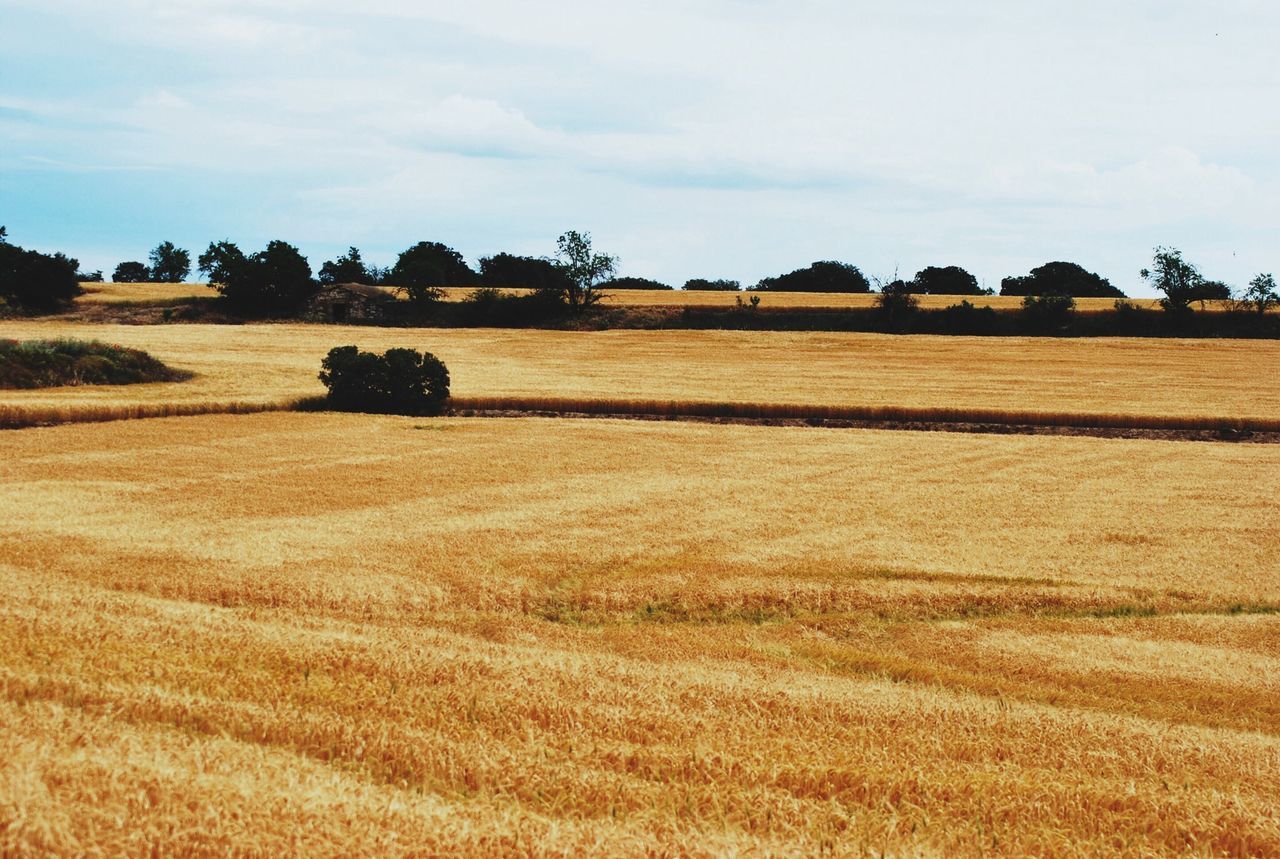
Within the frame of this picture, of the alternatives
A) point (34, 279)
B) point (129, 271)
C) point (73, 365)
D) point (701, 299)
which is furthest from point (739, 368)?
point (129, 271)

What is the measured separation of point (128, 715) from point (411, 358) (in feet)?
115

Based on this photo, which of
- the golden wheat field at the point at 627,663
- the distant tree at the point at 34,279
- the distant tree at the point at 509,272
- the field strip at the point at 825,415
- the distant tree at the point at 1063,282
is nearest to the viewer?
the golden wheat field at the point at 627,663

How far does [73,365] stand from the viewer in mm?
42844

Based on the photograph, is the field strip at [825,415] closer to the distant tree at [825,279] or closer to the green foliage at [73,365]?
the green foliage at [73,365]

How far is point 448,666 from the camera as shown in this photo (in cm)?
945

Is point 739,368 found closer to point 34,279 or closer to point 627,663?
point 627,663

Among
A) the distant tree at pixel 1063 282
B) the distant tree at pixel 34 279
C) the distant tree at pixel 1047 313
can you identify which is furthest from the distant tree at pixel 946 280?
the distant tree at pixel 34 279

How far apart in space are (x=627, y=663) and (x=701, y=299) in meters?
88.3

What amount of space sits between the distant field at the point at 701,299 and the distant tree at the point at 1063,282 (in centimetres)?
3718

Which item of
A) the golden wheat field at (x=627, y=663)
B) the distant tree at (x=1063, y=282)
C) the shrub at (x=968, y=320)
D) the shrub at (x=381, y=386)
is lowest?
the golden wheat field at (x=627, y=663)

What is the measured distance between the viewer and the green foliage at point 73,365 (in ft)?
133

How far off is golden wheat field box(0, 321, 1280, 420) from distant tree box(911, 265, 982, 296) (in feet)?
218

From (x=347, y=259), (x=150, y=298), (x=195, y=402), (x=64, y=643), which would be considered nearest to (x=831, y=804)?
(x=64, y=643)

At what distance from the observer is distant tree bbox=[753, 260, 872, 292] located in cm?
13988
